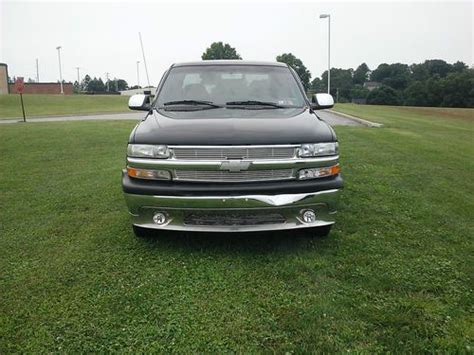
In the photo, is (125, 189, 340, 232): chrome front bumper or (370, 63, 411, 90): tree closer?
(125, 189, 340, 232): chrome front bumper

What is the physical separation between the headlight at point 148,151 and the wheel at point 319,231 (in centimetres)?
148

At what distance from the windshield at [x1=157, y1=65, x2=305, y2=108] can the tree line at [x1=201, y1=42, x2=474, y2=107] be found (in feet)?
106

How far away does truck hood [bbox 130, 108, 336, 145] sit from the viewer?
11.2ft

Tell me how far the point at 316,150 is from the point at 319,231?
2.81 feet

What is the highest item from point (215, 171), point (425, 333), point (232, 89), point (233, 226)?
point (232, 89)

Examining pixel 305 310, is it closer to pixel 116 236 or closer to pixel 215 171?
pixel 215 171

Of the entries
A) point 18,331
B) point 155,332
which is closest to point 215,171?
point 155,332

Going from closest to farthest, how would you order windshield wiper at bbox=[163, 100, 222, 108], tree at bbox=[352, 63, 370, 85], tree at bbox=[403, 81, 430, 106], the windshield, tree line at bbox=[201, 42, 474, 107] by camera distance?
windshield wiper at bbox=[163, 100, 222, 108], the windshield, tree line at bbox=[201, 42, 474, 107], tree at bbox=[403, 81, 430, 106], tree at bbox=[352, 63, 370, 85]

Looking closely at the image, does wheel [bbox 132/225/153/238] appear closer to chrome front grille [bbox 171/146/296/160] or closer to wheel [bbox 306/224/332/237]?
chrome front grille [bbox 171/146/296/160]

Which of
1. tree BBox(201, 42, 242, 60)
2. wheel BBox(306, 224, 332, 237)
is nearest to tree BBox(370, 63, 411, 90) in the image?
tree BBox(201, 42, 242, 60)

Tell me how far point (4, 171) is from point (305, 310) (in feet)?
21.9

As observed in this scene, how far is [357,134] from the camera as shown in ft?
38.7

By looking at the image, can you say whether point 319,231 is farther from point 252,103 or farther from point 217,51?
point 217,51

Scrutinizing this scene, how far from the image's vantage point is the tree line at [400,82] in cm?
5791
